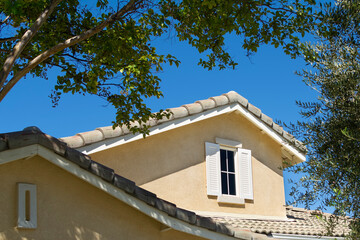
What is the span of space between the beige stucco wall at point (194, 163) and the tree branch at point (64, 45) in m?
4.08

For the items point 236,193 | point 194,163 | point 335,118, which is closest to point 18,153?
point 335,118

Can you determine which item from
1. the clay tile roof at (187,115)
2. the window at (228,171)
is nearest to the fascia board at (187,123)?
the clay tile roof at (187,115)

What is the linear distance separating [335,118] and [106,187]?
3.73m

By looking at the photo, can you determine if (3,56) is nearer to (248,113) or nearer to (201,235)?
(201,235)

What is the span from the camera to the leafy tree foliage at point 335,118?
25.1ft

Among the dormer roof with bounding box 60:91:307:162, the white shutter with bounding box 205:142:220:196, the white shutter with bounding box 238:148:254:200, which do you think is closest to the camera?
the dormer roof with bounding box 60:91:307:162

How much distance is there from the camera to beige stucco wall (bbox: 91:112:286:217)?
A: 13758mm

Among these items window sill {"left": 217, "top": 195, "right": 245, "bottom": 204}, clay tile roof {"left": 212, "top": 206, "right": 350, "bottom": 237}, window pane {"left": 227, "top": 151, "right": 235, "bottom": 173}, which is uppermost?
window pane {"left": 227, "top": 151, "right": 235, "bottom": 173}

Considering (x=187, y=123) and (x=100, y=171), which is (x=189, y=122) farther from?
(x=100, y=171)

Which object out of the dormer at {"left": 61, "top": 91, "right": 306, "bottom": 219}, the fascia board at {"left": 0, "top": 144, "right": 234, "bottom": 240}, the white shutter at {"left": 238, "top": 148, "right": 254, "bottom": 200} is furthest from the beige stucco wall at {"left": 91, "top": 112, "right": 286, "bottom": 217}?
the fascia board at {"left": 0, "top": 144, "right": 234, "bottom": 240}

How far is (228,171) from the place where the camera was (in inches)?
635

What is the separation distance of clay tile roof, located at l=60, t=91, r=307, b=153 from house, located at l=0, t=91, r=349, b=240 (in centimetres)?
3

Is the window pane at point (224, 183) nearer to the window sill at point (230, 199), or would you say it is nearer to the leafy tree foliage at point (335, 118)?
the window sill at point (230, 199)

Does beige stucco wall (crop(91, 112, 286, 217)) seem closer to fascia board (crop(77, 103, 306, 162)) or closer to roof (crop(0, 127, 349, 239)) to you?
fascia board (crop(77, 103, 306, 162))
